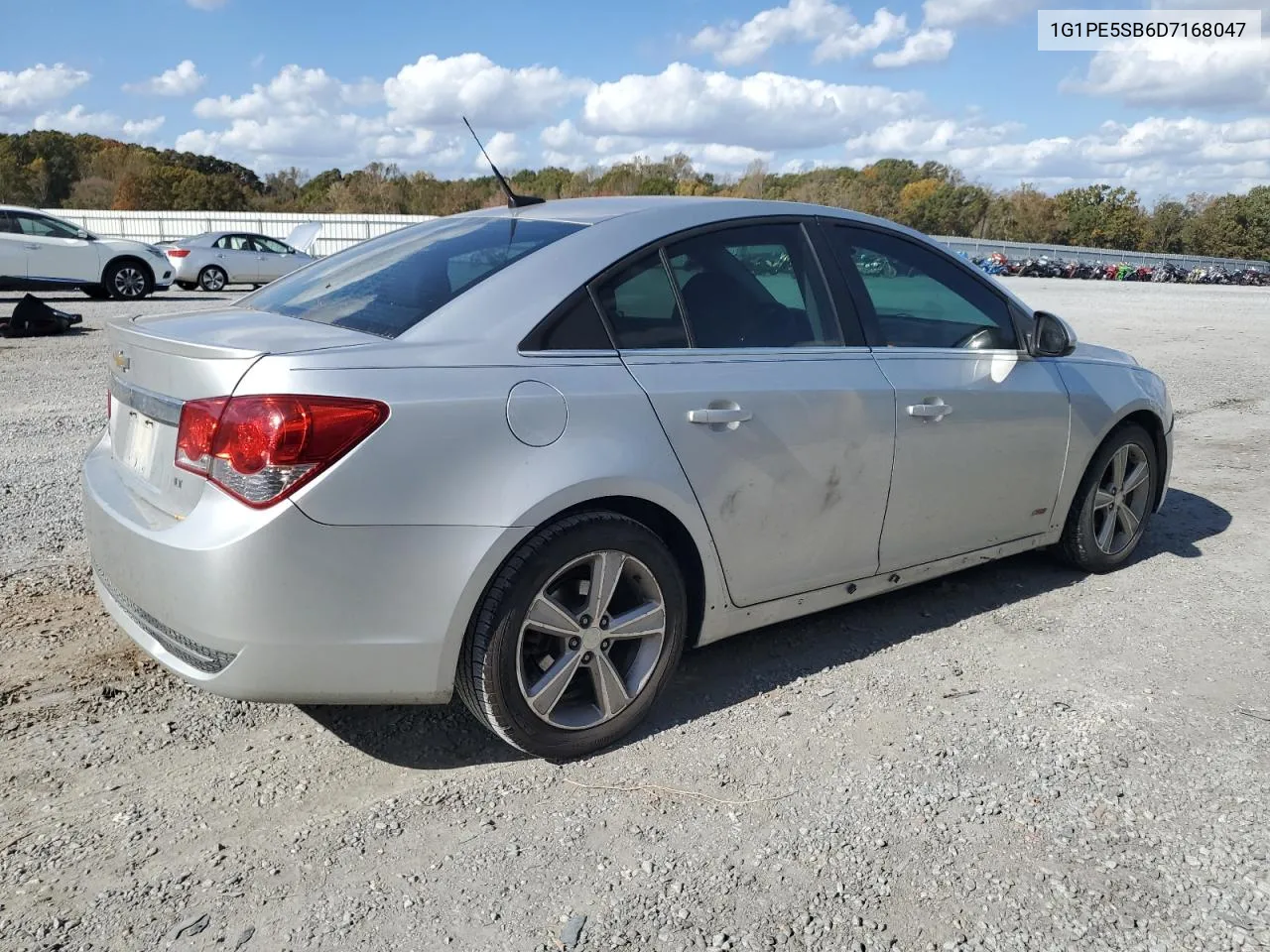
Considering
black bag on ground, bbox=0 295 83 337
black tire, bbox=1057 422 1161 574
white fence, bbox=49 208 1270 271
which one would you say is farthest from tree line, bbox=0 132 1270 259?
black tire, bbox=1057 422 1161 574

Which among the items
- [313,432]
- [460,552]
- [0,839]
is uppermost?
[313,432]

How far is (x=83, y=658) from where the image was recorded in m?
3.70

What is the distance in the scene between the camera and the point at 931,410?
386 cm

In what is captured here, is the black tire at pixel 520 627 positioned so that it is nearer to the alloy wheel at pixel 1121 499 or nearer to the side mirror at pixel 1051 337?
the side mirror at pixel 1051 337

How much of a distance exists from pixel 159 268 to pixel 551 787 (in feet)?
64.3

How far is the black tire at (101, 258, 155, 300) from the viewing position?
1912 centimetres

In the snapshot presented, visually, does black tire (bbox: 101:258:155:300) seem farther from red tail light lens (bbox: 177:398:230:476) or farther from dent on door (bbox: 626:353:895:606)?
dent on door (bbox: 626:353:895:606)

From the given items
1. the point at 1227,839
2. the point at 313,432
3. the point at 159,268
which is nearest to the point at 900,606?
the point at 1227,839

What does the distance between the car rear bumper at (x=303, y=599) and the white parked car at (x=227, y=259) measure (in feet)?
72.0

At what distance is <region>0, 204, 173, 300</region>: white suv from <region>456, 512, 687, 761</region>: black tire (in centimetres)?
1789

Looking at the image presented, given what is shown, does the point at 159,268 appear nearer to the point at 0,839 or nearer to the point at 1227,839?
the point at 0,839

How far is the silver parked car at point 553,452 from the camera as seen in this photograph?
2656 millimetres

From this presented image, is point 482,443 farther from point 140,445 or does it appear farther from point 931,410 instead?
point 931,410

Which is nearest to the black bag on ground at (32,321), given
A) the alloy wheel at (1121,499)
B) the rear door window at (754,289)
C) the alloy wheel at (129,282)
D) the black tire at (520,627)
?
the alloy wheel at (129,282)
